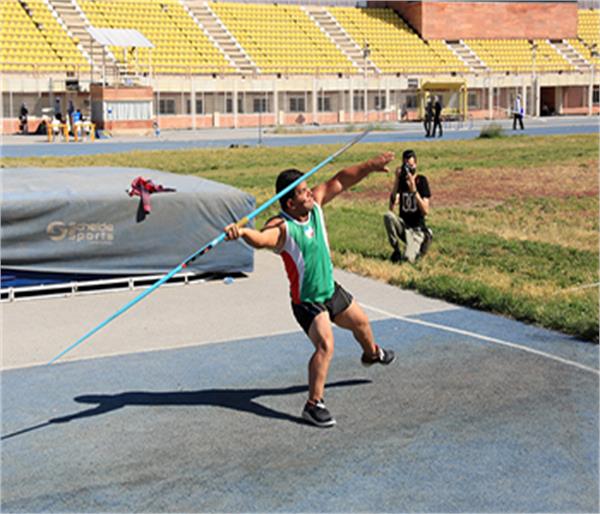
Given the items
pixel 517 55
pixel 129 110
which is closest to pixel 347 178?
pixel 129 110

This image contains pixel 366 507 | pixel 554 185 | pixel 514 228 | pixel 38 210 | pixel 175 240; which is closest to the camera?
pixel 366 507

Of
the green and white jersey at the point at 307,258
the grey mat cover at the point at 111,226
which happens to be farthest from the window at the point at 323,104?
the green and white jersey at the point at 307,258

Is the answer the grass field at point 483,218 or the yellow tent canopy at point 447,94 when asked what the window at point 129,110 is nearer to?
the grass field at point 483,218

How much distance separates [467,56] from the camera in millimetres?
69062

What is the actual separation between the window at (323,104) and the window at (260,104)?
3.63 meters

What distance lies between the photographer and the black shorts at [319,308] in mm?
6871

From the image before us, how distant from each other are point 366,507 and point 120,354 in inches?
162

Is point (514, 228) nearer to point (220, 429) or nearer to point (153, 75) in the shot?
point (220, 429)

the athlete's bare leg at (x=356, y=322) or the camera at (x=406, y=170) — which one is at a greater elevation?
the camera at (x=406, y=170)

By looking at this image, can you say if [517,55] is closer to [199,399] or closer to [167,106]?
[167,106]

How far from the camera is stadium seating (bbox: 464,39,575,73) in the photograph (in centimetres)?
6894

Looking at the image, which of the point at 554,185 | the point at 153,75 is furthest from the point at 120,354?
the point at 153,75

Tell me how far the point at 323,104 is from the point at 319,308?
53.8 m

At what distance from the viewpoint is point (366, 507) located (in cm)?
528
